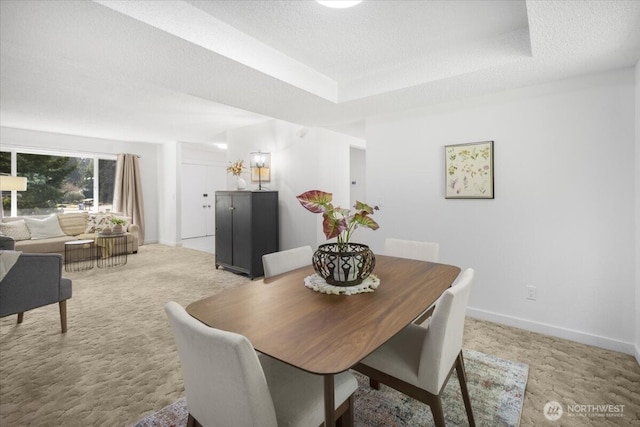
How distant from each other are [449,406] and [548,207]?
6.12ft

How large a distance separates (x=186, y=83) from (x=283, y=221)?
8.62 feet

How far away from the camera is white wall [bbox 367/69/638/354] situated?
2361mm

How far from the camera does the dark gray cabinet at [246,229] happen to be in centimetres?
441

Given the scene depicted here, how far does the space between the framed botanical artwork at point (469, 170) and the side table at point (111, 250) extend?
5188 mm

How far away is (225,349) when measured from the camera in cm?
86

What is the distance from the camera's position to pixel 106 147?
21.6ft

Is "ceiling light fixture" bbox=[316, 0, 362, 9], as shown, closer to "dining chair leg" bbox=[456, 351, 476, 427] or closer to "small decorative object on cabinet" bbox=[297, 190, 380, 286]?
"small decorative object on cabinet" bbox=[297, 190, 380, 286]

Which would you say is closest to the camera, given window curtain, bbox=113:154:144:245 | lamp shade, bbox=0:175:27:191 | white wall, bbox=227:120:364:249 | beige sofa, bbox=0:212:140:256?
white wall, bbox=227:120:364:249

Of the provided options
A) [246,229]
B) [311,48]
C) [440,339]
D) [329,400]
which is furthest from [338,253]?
[246,229]

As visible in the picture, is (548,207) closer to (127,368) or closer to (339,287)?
(339,287)

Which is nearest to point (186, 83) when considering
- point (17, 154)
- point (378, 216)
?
point (378, 216)

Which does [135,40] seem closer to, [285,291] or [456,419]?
[285,291]

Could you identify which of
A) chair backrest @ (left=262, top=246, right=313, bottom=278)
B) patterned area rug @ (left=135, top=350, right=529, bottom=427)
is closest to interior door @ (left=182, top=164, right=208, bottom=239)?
chair backrest @ (left=262, top=246, right=313, bottom=278)

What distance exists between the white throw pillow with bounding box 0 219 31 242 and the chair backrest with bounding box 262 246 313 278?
531cm
